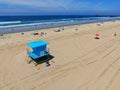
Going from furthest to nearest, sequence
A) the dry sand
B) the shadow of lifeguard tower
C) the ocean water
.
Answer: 1. the ocean water
2. the shadow of lifeguard tower
3. the dry sand

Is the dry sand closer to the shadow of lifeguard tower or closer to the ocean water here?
the shadow of lifeguard tower

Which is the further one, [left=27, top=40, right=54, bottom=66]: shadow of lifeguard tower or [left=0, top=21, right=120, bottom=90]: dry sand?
[left=27, top=40, right=54, bottom=66]: shadow of lifeguard tower

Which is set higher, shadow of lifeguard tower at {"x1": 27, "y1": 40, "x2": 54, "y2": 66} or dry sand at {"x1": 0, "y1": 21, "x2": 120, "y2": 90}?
shadow of lifeguard tower at {"x1": 27, "y1": 40, "x2": 54, "y2": 66}

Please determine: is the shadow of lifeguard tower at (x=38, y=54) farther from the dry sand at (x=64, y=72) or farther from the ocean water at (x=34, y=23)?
the ocean water at (x=34, y=23)

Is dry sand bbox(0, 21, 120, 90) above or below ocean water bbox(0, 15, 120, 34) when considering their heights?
below

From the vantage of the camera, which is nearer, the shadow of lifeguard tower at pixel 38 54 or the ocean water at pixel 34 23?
the shadow of lifeguard tower at pixel 38 54

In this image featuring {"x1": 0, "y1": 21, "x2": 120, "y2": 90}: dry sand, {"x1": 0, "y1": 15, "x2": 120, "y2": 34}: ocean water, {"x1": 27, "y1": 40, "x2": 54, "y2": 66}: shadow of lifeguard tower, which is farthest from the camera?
{"x1": 0, "y1": 15, "x2": 120, "y2": 34}: ocean water

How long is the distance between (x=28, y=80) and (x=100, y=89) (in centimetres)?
315

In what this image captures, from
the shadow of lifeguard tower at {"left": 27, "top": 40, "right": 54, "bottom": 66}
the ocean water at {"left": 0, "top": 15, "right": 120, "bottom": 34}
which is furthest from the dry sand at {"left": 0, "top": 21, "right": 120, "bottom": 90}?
the ocean water at {"left": 0, "top": 15, "right": 120, "bottom": 34}

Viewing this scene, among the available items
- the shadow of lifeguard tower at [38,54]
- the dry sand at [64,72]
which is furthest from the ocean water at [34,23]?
the shadow of lifeguard tower at [38,54]

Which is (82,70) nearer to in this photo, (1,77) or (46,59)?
(46,59)

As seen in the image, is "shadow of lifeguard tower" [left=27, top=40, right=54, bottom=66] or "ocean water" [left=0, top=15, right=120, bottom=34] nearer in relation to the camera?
"shadow of lifeguard tower" [left=27, top=40, right=54, bottom=66]

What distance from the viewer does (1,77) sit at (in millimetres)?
5555

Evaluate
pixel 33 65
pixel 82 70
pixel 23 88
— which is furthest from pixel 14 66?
pixel 82 70
